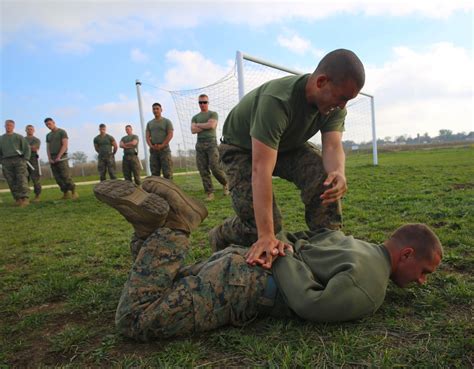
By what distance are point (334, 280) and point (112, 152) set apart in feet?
34.3

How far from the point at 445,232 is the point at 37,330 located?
11.6 feet

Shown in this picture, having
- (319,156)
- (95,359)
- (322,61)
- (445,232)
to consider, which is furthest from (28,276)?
(445,232)

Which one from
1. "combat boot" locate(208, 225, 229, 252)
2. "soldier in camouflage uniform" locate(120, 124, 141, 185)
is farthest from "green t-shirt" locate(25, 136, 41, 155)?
"combat boot" locate(208, 225, 229, 252)

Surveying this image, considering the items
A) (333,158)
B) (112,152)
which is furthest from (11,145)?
(333,158)

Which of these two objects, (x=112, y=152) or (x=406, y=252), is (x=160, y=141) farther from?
(x=406, y=252)

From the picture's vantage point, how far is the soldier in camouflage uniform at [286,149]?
6.90ft

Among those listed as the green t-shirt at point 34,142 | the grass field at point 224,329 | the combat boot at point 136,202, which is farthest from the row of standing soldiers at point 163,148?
the combat boot at point 136,202

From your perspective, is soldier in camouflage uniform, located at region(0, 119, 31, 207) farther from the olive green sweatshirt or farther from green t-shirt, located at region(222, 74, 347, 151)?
the olive green sweatshirt

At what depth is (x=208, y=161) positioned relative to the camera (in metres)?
8.08

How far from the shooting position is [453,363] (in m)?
1.56

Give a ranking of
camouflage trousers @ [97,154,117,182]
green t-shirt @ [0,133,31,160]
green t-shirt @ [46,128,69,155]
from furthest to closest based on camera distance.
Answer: camouflage trousers @ [97,154,117,182], green t-shirt @ [46,128,69,155], green t-shirt @ [0,133,31,160]

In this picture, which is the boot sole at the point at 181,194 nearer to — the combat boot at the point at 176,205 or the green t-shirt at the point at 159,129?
the combat boot at the point at 176,205

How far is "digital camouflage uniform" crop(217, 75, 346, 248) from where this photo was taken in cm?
246

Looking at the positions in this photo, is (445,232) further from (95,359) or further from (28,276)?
(28,276)
